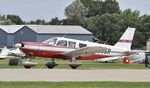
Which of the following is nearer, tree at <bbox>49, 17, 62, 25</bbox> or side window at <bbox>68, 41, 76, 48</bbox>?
side window at <bbox>68, 41, 76, 48</bbox>

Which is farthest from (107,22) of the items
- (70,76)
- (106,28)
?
(70,76)

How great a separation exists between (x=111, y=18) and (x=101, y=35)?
6.37 meters

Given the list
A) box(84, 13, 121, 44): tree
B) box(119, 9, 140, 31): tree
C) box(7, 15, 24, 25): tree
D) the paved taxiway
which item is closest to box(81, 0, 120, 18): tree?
box(119, 9, 140, 31): tree

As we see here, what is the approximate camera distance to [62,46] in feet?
127

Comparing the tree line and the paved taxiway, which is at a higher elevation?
the tree line

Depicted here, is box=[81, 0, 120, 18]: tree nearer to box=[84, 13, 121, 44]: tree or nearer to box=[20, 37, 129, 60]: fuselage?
box=[84, 13, 121, 44]: tree

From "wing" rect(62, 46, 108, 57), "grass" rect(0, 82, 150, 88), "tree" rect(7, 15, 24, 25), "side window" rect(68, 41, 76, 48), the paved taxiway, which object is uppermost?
"tree" rect(7, 15, 24, 25)

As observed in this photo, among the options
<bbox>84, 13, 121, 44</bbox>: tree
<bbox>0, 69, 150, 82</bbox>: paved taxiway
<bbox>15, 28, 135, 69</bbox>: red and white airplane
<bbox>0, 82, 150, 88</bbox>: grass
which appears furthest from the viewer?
<bbox>84, 13, 121, 44</bbox>: tree

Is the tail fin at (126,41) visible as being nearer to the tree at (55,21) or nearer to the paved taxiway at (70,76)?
the paved taxiway at (70,76)

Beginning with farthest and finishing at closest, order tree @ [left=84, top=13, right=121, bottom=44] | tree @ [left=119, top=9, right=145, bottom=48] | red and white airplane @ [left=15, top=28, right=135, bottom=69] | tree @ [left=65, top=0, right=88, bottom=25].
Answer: tree @ [left=65, top=0, right=88, bottom=25], tree @ [left=119, top=9, right=145, bottom=48], tree @ [left=84, top=13, right=121, bottom=44], red and white airplane @ [left=15, top=28, right=135, bottom=69]

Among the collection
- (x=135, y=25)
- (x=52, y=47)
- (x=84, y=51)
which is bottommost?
(x=84, y=51)

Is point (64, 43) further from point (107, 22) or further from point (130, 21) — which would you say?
point (130, 21)

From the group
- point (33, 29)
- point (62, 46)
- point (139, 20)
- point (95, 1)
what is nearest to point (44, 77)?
point (62, 46)

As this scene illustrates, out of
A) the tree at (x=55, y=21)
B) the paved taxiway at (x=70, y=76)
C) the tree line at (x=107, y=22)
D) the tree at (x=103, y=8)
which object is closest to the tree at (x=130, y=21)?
the tree line at (x=107, y=22)
